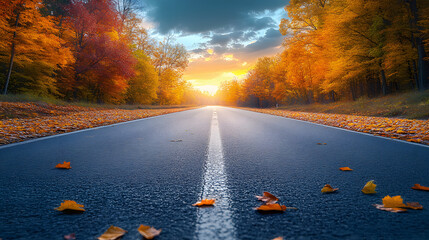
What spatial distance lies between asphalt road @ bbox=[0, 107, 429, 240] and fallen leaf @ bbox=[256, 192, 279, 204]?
72 mm

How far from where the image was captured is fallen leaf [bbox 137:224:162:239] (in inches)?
52.3

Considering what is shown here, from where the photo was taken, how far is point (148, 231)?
138cm

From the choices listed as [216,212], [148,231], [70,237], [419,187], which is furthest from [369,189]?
[70,237]

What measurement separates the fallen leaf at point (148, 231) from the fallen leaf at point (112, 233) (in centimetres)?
10

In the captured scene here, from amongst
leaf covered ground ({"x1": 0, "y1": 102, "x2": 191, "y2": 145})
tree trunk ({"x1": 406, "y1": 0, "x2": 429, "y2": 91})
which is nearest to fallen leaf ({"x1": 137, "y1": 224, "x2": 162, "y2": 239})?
leaf covered ground ({"x1": 0, "y1": 102, "x2": 191, "y2": 145})

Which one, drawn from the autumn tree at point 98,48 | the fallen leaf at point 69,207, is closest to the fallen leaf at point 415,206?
the fallen leaf at point 69,207

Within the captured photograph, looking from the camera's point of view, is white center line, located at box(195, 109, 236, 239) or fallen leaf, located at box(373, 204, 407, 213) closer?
white center line, located at box(195, 109, 236, 239)

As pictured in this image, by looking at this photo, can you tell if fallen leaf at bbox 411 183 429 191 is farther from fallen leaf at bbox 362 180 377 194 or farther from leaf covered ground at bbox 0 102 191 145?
leaf covered ground at bbox 0 102 191 145

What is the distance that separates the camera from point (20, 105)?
36.0ft

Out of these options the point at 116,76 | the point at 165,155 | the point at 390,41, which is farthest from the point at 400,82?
the point at 165,155

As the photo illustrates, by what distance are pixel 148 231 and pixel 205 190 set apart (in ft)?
2.68

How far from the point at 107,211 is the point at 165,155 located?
203cm

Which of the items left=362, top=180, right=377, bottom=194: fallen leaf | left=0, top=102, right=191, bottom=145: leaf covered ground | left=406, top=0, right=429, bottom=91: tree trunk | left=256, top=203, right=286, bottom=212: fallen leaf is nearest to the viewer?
left=256, top=203, right=286, bottom=212: fallen leaf

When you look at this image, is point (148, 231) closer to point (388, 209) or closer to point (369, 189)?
point (388, 209)
